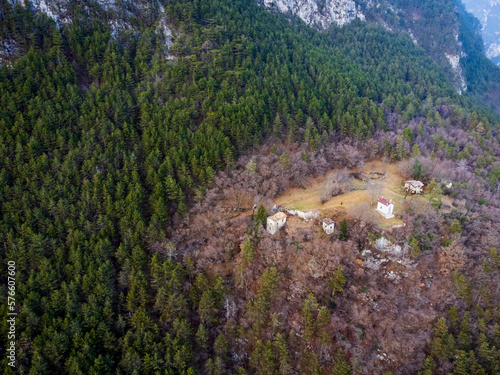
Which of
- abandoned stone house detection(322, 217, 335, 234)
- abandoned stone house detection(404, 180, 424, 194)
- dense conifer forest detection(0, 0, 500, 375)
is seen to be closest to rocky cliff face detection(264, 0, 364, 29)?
dense conifer forest detection(0, 0, 500, 375)

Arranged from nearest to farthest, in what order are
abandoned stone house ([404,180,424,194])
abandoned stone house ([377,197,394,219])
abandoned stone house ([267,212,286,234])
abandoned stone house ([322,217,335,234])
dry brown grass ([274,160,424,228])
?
abandoned stone house ([322,217,335,234]), abandoned stone house ([267,212,286,234]), abandoned stone house ([377,197,394,219]), dry brown grass ([274,160,424,228]), abandoned stone house ([404,180,424,194])

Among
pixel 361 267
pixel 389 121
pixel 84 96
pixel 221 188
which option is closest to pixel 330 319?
pixel 361 267

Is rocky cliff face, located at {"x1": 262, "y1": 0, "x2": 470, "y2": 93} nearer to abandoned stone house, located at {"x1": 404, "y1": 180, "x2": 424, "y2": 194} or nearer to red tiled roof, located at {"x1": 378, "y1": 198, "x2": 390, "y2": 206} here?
abandoned stone house, located at {"x1": 404, "y1": 180, "x2": 424, "y2": 194}

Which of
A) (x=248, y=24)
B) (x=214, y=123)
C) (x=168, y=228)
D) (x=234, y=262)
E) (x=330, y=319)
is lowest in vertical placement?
(x=330, y=319)

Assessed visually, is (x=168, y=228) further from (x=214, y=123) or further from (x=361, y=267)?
(x=361, y=267)

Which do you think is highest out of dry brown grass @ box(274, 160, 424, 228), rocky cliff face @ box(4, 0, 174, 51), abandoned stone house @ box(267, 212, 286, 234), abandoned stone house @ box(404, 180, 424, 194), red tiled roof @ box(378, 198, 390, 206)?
rocky cliff face @ box(4, 0, 174, 51)

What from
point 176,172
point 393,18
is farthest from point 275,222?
point 393,18

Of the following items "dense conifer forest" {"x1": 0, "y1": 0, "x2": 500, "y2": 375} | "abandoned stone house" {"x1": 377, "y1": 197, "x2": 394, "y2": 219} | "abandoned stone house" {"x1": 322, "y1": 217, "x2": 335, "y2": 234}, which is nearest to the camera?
"dense conifer forest" {"x1": 0, "y1": 0, "x2": 500, "y2": 375}
